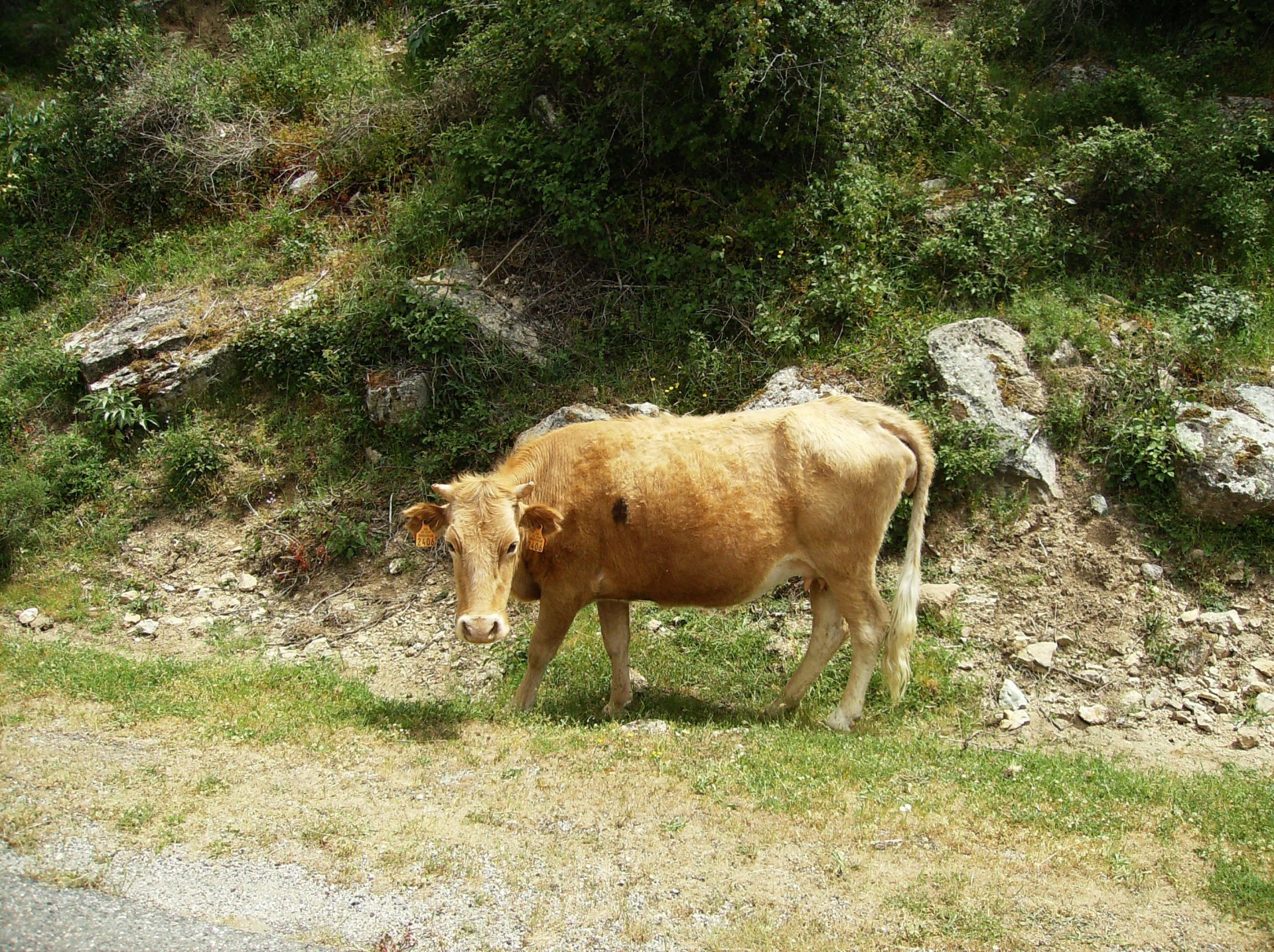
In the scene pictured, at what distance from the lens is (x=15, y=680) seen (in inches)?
347

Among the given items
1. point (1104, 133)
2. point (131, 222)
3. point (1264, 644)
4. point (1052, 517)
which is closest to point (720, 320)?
point (1052, 517)

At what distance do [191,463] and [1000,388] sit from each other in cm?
938

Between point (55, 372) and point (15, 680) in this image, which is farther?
point (55, 372)

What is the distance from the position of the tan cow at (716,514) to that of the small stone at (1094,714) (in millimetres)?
1583

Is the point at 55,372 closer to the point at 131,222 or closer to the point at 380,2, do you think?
the point at 131,222

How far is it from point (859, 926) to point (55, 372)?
12831mm

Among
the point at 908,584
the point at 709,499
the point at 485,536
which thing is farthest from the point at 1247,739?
the point at 485,536

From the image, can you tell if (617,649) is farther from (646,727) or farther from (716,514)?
(716,514)

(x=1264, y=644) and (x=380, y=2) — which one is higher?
(x=380, y=2)

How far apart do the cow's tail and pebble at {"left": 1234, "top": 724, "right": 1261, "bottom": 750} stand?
2.58 metres

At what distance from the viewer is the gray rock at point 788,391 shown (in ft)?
36.4

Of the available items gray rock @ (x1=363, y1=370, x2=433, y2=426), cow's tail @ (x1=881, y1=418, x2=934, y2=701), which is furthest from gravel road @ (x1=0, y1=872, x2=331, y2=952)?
gray rock @ (x1=363, y1=370, x2=433, y2=426)

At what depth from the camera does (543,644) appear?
8.59 m

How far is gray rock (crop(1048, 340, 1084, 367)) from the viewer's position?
11188 millimetres
